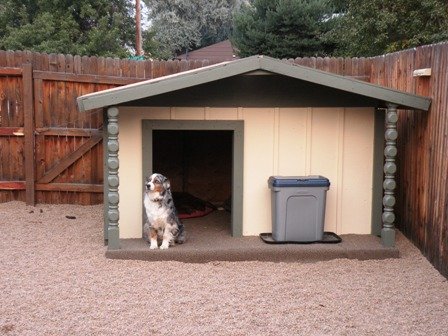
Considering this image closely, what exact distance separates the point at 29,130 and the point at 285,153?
15.1 feet

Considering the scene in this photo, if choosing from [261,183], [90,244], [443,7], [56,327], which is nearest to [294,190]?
[261,183]

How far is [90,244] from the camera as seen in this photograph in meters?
8.69

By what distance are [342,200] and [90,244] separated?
335 cm

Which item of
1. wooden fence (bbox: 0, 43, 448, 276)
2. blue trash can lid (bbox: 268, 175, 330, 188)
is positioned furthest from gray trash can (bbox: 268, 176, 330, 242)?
wooden fence (bbox: 0, 43, 448, 276)

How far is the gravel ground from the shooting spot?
5770mm

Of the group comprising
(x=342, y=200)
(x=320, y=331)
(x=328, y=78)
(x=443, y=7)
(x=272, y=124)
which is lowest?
(x=320, y=331)

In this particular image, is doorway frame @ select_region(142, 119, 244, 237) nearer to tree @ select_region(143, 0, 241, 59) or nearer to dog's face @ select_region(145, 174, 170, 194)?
dog's face @ select_region(145, 174, 170, 194)

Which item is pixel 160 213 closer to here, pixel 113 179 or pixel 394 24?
pixel 113 179

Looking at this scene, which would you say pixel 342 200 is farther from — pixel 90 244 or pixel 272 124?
pixel 90 244

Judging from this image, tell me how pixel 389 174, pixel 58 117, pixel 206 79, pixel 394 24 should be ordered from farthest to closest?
pixel 394 24, pixel 58 117, pixel 389 174, pixel 206 79

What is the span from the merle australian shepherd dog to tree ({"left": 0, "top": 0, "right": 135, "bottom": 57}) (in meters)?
15.2

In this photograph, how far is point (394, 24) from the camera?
55.5 feet

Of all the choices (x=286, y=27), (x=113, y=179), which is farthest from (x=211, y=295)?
(x=286, y=27)

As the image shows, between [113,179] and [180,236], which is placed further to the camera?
[180,236]
